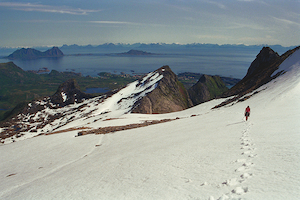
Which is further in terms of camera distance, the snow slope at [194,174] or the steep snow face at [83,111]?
the steep snow face at [83,111]

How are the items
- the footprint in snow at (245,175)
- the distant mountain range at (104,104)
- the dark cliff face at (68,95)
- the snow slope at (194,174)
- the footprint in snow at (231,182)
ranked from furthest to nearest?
the dark cliff face at (68,95) → the distant mountain range at (104,104) → the footprint in snow at (245,175) → the footprint in snow at (231,182) → the snow slope at (194,174)

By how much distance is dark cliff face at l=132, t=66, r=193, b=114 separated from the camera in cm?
7274

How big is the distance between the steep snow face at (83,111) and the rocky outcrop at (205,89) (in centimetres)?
4252

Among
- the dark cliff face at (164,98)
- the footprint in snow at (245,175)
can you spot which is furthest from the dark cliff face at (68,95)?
the footprint in snow at (245,175)

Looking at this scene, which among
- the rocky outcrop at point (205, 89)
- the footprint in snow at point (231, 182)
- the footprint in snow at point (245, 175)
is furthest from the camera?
the rocky outcrop at point (205, 89)

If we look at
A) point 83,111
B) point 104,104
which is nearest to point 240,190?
point 83,111

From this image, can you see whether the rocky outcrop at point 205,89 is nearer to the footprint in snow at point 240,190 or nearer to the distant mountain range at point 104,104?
the distant mountain range at point 104,104

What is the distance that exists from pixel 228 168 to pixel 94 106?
80.2m

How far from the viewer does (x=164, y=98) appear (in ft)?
281

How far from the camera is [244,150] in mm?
10781

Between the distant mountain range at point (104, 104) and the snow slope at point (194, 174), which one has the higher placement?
the snow slope at point (194, 174)

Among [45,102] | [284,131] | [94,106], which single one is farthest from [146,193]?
[45,102]

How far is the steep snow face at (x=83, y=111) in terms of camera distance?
220 ft

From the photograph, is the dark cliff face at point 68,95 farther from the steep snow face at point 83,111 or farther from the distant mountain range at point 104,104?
the steep snow face at point 83,111
